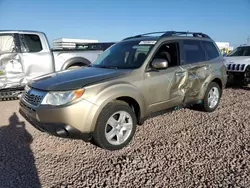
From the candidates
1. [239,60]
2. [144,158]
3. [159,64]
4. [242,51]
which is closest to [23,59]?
[159,64]

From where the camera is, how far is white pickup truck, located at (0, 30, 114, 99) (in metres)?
5.73

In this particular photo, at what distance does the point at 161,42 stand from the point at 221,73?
2063 millimetres

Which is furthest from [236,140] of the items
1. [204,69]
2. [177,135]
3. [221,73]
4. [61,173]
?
[61,173]

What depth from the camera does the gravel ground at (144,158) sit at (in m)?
2.52

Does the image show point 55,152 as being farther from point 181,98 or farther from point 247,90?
point 247,90

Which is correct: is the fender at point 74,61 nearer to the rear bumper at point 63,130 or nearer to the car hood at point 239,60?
the rear bumper at point 63,130

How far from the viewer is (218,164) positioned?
111 inches

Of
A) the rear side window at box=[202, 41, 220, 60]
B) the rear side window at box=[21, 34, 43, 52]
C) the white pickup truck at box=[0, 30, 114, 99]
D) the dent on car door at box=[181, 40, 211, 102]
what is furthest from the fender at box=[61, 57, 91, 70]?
the rear side window at box=[202, 41, 220, 60]

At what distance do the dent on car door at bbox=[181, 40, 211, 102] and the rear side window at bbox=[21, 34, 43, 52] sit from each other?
427 centimetres

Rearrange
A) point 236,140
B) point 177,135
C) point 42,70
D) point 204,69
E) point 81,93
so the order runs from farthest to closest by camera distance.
→ point 42,70, point 204,69, point 177,135, point 236,140, point 81,93

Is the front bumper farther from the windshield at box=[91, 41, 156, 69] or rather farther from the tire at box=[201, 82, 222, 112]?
the tire at box=[201, 82, 222, 112]

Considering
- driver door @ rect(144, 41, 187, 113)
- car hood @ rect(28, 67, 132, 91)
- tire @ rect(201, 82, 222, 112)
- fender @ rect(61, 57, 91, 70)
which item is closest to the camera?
car hood @ rect(28, 67, 132, 91)

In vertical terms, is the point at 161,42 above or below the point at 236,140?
above

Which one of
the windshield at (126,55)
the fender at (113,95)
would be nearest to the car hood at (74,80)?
the fender at (113,95)
